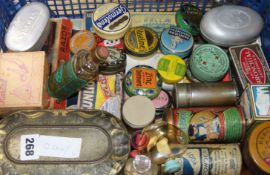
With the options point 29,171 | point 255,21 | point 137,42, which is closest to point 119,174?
point 29,171

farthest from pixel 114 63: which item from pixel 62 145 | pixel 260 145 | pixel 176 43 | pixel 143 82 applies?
pixel 260 145

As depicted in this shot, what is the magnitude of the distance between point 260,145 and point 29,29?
73cm

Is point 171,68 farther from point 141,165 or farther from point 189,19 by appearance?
point 141,165

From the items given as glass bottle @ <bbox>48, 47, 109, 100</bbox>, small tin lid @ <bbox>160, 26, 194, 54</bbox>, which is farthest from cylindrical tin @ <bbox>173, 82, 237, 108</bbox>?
glass bottle @ <bbox>48, 47, 109, 100</bbox>

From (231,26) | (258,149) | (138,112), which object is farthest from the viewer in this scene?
(231,26)

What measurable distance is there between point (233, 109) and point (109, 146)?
40cm

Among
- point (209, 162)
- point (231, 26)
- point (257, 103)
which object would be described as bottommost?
point (209, 162)

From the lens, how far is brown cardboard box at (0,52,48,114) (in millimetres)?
1079

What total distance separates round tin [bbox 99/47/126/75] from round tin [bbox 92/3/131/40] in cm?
6

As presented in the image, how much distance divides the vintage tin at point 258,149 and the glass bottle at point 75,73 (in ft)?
1.45

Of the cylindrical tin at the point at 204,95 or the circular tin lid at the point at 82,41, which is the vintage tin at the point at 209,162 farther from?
the circular tin lid at the point at 82,41

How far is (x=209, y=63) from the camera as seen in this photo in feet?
3.89

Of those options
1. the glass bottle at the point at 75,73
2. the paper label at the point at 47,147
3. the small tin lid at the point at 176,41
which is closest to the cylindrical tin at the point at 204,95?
the small tin lid at the point at 176,41

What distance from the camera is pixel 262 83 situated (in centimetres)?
114
